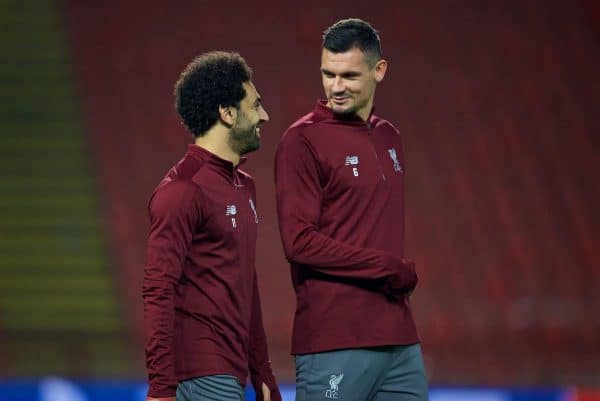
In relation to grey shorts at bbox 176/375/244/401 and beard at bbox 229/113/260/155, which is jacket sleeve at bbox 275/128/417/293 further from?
grey shorts at bbox 176/375/244/401

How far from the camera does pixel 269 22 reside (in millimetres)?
7652

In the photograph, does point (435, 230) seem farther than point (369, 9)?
No

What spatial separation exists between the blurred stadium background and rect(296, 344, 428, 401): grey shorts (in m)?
3.15

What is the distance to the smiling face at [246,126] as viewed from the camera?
9.11 ft

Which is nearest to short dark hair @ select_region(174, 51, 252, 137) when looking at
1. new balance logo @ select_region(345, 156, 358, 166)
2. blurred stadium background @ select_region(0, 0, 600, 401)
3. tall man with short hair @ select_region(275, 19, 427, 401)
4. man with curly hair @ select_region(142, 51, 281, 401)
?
man with curly hair @ select_region(142, 51, 281, 401)

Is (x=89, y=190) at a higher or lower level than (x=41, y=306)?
higher

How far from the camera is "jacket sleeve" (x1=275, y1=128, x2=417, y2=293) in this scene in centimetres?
274

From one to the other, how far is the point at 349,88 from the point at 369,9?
4.83 meters

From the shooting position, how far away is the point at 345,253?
2.74 meters

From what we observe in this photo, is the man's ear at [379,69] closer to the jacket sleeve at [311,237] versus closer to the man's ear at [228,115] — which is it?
the jacket sleeve at [311,237]

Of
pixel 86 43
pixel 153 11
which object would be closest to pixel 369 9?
pixel 153 11

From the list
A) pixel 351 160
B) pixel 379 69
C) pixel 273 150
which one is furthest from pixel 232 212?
pixel 273 150

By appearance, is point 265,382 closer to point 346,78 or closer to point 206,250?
point 206,250

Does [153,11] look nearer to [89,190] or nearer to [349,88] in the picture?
[89,190]
